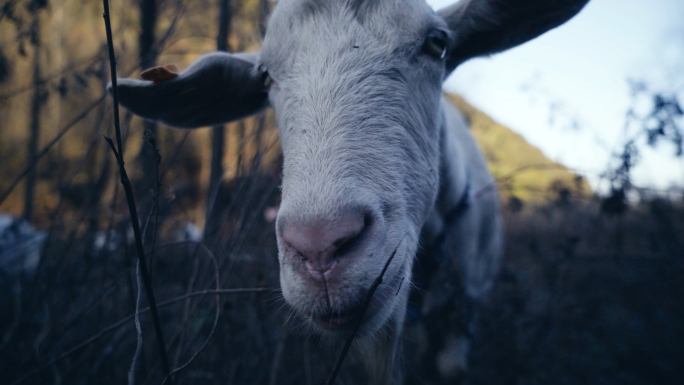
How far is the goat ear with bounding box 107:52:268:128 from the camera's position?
6.84 ft

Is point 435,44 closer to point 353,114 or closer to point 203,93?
point 353,114

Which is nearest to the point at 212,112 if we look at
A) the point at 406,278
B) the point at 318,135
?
the point at 318,135

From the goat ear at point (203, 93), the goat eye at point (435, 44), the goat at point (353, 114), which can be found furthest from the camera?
the goat ear at point (203, 93)

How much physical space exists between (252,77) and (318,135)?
1107 mm

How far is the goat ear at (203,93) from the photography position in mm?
2086

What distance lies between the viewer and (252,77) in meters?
2.25

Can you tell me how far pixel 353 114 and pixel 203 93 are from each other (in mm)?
1338

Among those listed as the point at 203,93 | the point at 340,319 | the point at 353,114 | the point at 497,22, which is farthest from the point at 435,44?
the point at 203,93

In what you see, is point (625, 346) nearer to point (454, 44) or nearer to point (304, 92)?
point (454, 44)

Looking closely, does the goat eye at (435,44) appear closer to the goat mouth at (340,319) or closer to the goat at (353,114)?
the goat at (353,114)

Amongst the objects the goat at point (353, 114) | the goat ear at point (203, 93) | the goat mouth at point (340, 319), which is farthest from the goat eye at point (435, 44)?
the goat mouth at point (340, 319)

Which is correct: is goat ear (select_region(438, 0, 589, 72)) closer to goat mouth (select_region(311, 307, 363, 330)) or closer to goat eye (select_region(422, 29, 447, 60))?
goat eye (select_region(422, 29, 447, 60))

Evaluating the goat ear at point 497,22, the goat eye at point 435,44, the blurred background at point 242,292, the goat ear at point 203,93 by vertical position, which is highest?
the goat ear at point 497,22

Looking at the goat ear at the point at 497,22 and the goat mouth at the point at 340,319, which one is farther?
the goat ear at the point at 497,22
